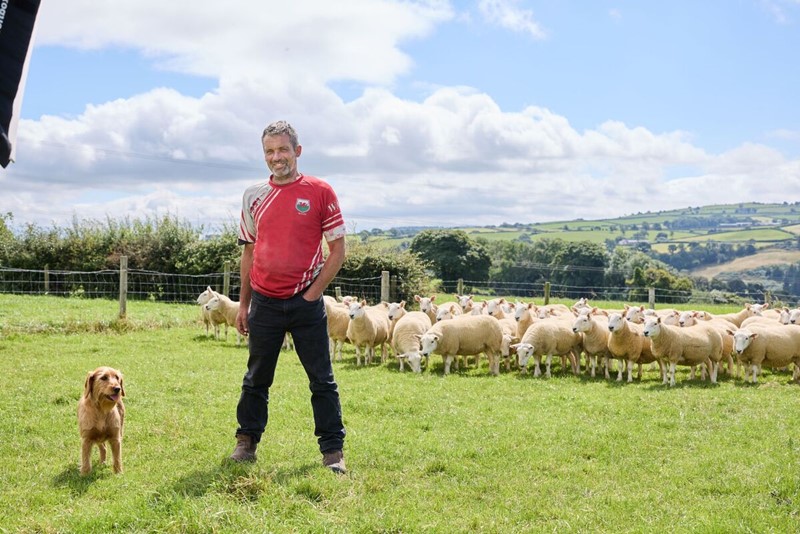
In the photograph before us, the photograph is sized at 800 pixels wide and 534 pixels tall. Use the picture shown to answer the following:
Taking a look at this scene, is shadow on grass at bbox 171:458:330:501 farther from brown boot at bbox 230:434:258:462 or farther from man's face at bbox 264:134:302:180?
man's face at bbox 264:134:302:180

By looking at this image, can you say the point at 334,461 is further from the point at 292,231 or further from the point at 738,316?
the point at 738,316

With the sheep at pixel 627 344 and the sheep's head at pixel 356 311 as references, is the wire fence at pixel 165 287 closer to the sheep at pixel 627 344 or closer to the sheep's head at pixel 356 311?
the sheep's head at pixel 356 311

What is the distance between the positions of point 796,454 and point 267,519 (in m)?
5.25

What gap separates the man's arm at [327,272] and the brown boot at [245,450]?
54.0 inches

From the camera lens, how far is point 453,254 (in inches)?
1774

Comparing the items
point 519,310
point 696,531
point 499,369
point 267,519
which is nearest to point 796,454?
point 696,531

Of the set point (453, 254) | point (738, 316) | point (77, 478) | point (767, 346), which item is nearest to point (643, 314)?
point (767, 346)

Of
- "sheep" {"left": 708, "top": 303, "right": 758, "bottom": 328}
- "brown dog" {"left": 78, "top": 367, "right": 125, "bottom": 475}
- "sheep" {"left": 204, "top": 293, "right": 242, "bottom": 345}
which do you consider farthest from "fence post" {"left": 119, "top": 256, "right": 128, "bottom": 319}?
"sheep" {"left": 708, "top": 303, "right": 758, "bottom": 328}

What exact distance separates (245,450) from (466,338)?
7.91 m

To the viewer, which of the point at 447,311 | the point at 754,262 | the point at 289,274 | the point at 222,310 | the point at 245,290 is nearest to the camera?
the point at 289,274

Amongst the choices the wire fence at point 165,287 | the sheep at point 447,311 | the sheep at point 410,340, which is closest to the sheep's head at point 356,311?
the sheep at point 410,340

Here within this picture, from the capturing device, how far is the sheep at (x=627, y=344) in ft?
41.1

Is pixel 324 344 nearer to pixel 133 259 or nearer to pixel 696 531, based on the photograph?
pixel 696 531

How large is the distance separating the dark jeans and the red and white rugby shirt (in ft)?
0.48
